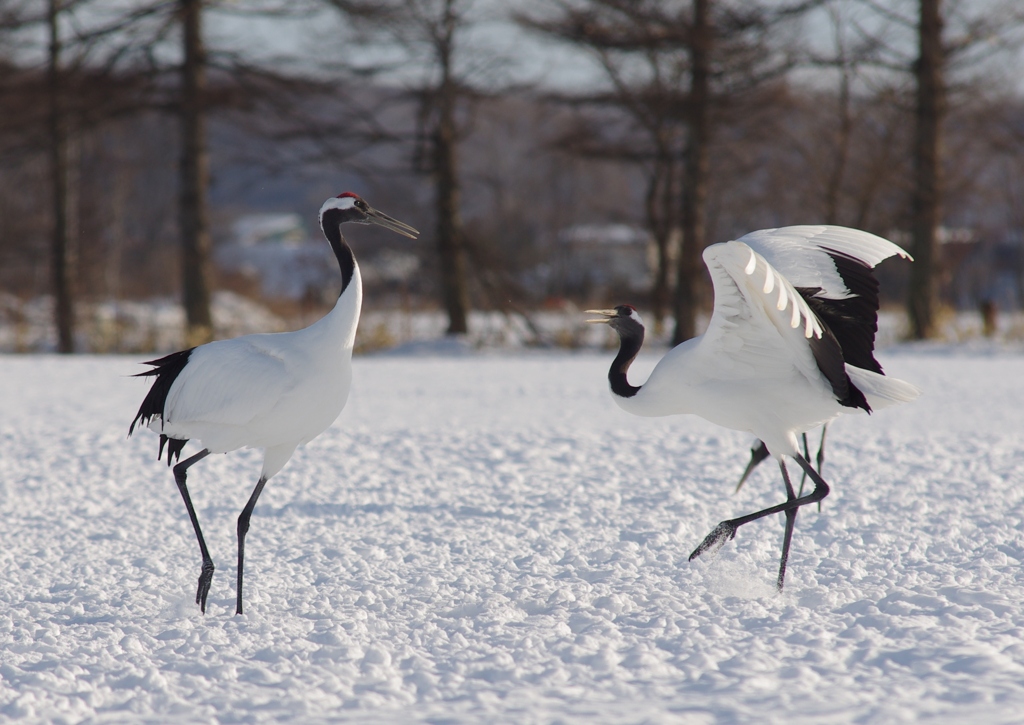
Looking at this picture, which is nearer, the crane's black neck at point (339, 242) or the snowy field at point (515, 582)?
the snowy field at point (515, 582)

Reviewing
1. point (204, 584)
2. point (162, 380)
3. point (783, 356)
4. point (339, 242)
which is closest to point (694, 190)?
point (783, 356)

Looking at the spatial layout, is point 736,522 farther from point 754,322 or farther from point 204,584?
point 204,584

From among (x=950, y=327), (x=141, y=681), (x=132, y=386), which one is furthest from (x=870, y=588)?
(x=950, y=327)

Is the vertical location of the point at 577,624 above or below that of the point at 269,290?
A: below

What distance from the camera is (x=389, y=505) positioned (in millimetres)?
5148

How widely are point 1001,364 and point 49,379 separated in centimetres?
1072

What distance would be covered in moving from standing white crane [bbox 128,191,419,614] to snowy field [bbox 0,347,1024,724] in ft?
1.87

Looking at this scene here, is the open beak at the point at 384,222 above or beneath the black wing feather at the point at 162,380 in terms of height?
above

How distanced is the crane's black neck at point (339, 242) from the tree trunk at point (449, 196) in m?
10.9

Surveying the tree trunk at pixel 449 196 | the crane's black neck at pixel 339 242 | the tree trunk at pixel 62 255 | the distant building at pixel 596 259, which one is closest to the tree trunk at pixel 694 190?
the tree trunk at pixel 449 196

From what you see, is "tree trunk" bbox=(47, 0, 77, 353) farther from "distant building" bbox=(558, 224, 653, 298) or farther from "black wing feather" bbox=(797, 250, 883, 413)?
"distant building" bbox=(558, 224, 653, 298)

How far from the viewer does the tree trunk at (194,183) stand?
1334cm

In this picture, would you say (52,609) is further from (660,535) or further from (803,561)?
(803,561)

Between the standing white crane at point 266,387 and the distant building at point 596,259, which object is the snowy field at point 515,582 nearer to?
the standing white crane at point 266,387
